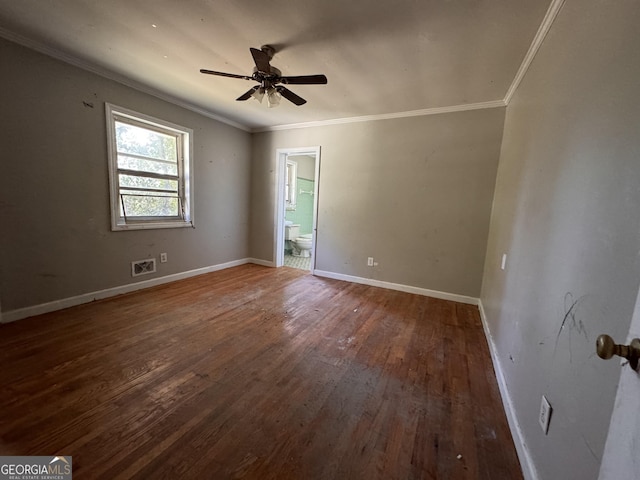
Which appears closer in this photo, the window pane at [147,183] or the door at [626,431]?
the door at [626,431]

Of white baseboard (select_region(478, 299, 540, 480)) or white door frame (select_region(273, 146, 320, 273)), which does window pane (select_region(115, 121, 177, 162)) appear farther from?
white baseboard (select_region(478, 299, 540, 480))

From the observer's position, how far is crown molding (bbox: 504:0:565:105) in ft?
4.98

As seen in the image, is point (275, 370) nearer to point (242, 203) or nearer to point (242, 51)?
point (242, 51)

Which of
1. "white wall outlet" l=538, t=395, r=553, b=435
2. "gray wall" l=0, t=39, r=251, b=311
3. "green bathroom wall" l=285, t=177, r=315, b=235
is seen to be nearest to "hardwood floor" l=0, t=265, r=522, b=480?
"white wall outlet" l=538, t=395, r=553, b=435

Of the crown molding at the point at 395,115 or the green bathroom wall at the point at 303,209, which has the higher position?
the crown molding at the point at 395,115

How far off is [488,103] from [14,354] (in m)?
4.93

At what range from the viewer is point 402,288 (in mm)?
3732

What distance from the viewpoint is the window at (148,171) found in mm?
2979

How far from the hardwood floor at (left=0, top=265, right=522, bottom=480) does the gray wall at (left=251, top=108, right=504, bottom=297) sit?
3.02 feet

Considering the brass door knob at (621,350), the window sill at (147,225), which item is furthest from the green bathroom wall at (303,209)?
the brass door knob at (621,350)

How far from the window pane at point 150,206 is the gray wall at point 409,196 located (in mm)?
2006

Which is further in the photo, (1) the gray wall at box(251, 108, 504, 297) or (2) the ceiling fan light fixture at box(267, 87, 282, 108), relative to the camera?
(1) the gray wall at box(251, 108, 504, 297)

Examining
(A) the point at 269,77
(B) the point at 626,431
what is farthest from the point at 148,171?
(B) the point at 626,431

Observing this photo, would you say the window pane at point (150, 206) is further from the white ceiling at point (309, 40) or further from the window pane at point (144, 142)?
the white ceiling at point (309, 40)
